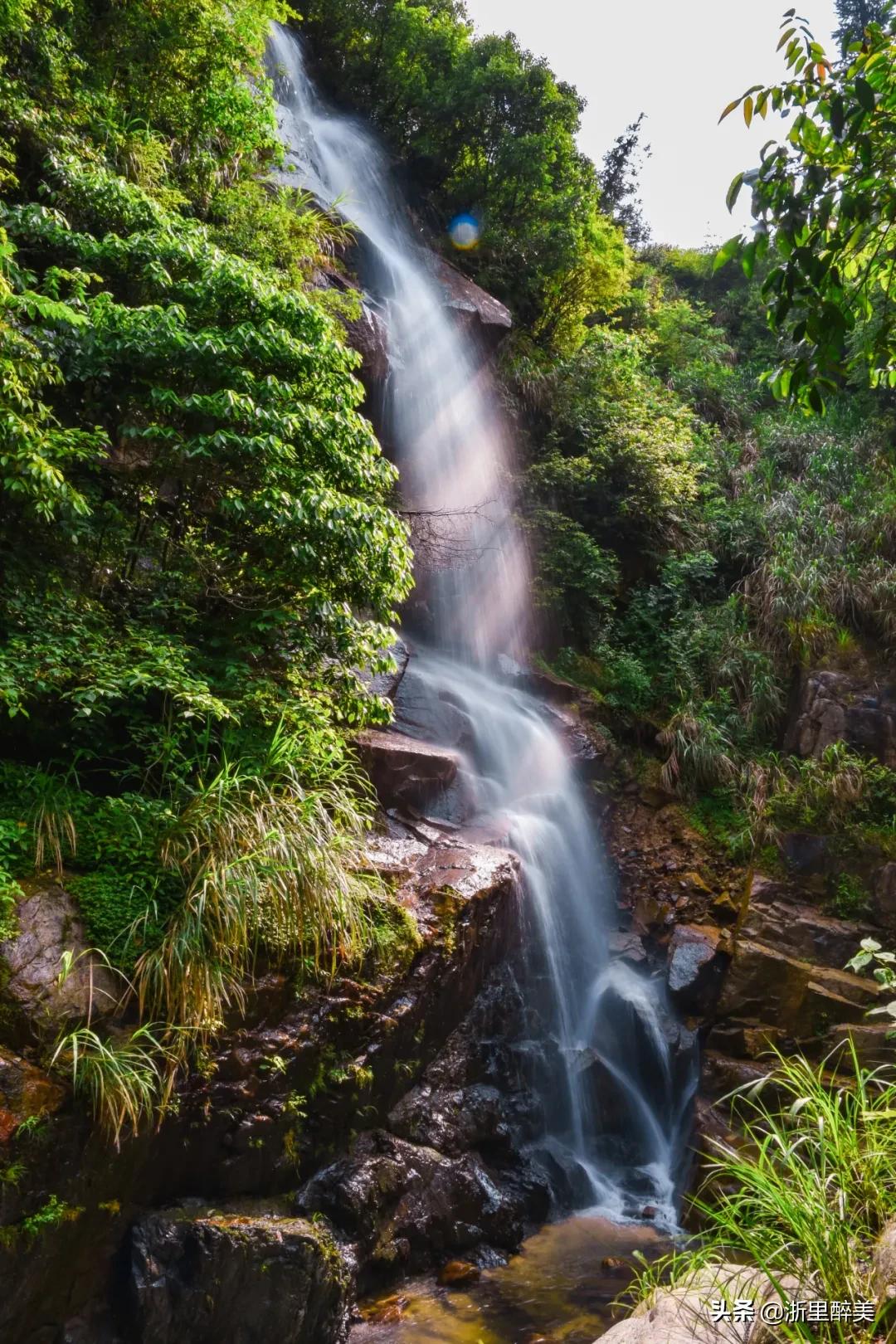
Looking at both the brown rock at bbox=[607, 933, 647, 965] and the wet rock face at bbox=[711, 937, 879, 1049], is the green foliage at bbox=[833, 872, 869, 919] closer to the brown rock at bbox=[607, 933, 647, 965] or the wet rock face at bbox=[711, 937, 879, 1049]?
the wet rock face at bbox=[711, 937, 879, 1049]

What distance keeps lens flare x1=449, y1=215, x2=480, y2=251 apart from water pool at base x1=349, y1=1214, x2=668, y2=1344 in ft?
50.3

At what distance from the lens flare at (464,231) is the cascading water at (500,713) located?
1062mm

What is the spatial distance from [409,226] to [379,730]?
10.7 meters

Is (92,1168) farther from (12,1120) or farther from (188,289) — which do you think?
(188,289)

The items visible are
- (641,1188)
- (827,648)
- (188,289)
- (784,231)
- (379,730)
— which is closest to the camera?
(784,231)

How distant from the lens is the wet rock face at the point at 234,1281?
3.97 m

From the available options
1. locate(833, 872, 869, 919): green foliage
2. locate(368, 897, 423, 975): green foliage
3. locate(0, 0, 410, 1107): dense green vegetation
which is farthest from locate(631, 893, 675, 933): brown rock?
locate(368, 897, 423, 975): green foliage

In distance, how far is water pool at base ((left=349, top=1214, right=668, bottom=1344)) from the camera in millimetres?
4652

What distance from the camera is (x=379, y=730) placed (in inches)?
340

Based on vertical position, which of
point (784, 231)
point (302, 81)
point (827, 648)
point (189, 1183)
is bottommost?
point (189, 1183)

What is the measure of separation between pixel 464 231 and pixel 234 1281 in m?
16.1

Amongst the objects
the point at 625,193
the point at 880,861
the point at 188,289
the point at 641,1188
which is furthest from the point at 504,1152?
the point at 625,193

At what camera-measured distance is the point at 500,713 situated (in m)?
10.4

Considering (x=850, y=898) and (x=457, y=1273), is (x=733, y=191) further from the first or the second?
(x=850, y=898)
